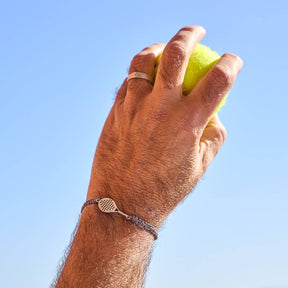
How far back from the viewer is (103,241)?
203 cm

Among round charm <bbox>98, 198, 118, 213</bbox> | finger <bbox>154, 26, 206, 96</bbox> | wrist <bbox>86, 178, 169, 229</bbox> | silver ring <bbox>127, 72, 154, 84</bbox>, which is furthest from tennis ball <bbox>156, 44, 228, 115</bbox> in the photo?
round charm <bbox>98, 198, 118, 213</bbox>

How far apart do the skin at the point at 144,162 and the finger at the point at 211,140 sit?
15mm

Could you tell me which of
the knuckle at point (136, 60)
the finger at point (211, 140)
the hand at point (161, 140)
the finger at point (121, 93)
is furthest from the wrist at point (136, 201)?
the knuckle at point (136, 60)

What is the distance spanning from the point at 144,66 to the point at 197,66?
377mm

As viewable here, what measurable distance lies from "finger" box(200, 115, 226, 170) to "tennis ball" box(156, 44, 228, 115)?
3.8 inches

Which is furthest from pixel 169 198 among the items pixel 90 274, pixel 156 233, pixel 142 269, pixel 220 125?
pixel 220 125

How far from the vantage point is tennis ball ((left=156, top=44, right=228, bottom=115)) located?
8.32 ft

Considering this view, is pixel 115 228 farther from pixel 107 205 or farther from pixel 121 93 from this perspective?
pixel 121 93

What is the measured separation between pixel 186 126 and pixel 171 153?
0.50ft

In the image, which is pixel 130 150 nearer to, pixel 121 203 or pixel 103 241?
pixel 121 203

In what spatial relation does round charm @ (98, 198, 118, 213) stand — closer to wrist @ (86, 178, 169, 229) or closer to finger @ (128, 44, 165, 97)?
wrist @ (86, 178, 169, 229)

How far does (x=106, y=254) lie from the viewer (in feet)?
6.59

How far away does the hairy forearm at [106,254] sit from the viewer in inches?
78.0

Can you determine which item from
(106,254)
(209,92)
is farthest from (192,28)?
(106,254)
